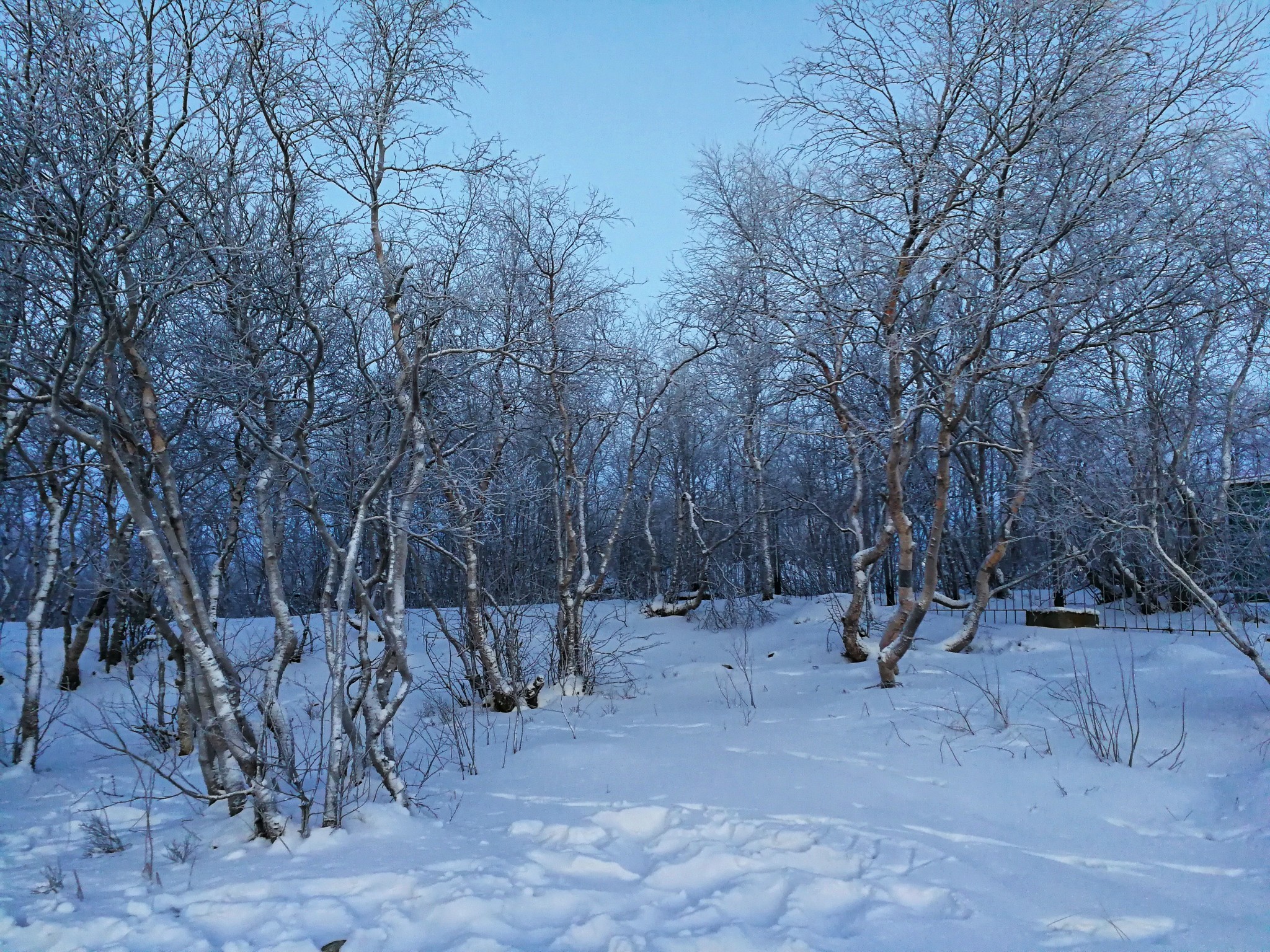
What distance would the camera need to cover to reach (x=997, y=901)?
11.2ft

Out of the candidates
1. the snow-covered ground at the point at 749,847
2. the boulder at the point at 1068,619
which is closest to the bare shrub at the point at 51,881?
the snow-covered ground at the point at 749,847

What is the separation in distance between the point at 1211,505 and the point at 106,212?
13434mm

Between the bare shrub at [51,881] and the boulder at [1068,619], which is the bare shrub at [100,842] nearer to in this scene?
the bare shrub at [51,881]

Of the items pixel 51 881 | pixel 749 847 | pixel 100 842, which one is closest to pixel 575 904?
pixel 749 847

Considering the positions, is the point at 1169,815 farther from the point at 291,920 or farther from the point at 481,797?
the point at 291,920

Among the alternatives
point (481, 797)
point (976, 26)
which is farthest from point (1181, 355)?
point (481, 797)

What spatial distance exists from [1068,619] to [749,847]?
346 inches

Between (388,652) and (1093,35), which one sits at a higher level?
(1093,35)

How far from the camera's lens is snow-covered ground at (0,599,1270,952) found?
3.17m

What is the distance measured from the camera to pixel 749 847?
4.05 metres

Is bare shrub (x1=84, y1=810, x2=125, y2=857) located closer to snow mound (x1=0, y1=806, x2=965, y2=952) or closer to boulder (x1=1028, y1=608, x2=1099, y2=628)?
snow mound (x1=0, y1=806, x2=965, y2=952)

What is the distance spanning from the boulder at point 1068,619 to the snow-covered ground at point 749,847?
3708 millimetres

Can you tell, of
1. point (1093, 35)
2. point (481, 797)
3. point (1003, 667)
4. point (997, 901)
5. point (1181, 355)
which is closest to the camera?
point (997, 901)

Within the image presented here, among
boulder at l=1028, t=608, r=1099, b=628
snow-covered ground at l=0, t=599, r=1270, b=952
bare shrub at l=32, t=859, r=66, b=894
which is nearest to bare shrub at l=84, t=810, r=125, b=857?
snow-covered ground at l=0, t=599, r=1270, b=952
